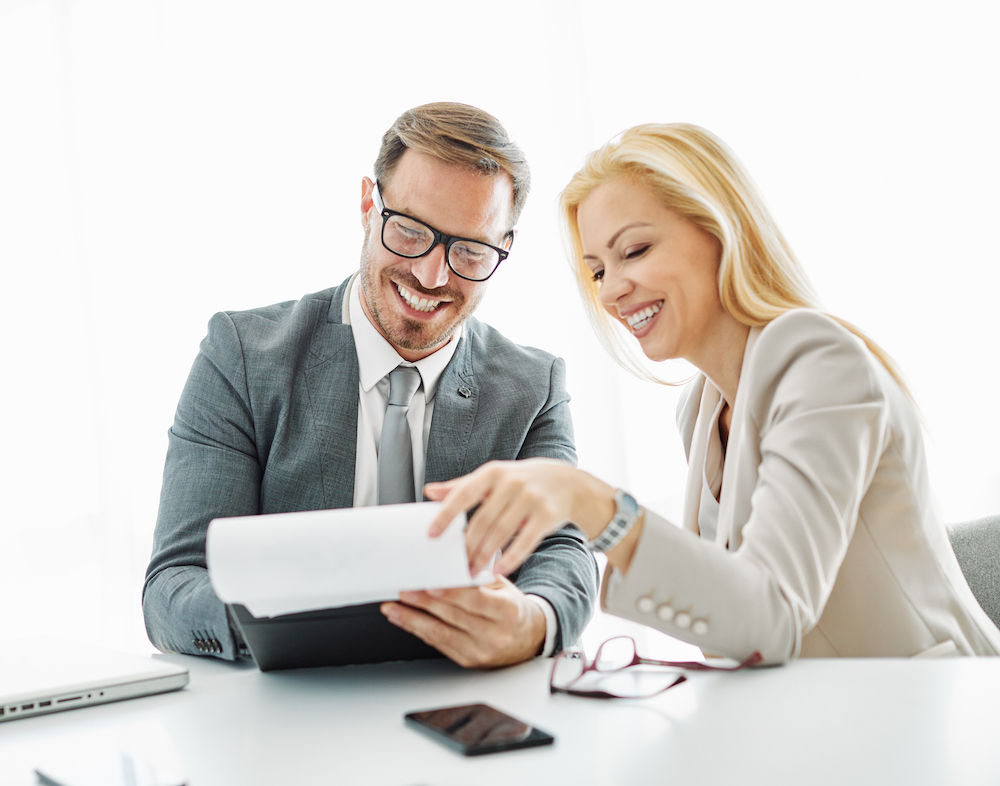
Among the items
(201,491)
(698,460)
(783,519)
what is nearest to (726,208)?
(698,460)

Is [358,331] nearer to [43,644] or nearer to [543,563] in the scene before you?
[543,563]

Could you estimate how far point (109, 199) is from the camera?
2771mm

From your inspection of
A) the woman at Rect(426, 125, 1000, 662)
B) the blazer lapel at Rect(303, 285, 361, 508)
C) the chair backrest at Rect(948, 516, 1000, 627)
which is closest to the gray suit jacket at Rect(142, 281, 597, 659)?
the blazer lapel at Rect(303, 285, 361, 508)

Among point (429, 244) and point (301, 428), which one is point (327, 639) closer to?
point (301, 428)

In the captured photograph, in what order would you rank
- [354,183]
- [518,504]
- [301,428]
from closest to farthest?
1. [518,504]
2. [301,428]
3. [354,183]

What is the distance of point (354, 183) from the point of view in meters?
3.03

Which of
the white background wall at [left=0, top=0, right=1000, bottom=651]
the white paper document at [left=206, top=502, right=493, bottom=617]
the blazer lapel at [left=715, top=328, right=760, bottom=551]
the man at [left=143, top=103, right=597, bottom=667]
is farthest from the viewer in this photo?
the white background wall at [left=0, top=0, right=1000, bottom=651]

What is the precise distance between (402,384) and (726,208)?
0.77 metres

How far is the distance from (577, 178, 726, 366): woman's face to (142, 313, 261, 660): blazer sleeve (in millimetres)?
778

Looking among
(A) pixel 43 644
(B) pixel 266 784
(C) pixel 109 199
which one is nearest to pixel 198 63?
(C) pixel 109 199

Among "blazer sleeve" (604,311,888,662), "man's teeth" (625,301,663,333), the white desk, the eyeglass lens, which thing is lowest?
the white desk

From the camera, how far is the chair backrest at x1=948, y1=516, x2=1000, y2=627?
4.57 feet

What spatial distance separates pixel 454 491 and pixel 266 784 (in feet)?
1.00

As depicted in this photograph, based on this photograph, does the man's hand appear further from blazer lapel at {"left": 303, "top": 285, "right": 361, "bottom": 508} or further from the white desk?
blazer lapel at {"left": 303, "top": 285, "right": 361, "bottom": 508}
